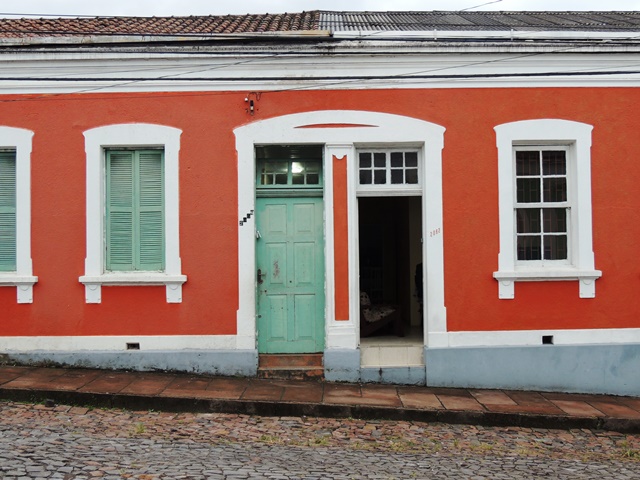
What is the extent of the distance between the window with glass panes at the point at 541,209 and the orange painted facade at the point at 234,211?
393 millimetres

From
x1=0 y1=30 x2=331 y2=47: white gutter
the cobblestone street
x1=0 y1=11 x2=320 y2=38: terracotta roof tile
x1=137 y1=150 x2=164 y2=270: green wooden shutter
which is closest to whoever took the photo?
the cobblestone street

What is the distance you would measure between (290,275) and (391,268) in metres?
3.64

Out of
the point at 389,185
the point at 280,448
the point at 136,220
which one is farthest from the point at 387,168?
the point at 280,448

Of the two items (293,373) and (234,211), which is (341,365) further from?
(234,211)

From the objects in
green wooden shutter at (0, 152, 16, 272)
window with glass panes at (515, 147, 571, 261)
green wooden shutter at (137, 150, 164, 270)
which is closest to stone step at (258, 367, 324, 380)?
green wooden shutter at (137, 150, 164, 270)

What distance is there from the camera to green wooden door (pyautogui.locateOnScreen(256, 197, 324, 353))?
851 cm

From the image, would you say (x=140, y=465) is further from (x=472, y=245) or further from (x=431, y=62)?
(x=431, y=62)

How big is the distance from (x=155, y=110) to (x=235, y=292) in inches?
101

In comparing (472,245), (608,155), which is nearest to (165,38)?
(472,245)

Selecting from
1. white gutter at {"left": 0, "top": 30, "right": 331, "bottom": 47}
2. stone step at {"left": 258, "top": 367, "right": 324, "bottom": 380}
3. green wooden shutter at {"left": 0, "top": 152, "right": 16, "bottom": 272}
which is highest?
white gutter at {"left": 0, "top": 30, "right": 331, "bottom": 47}

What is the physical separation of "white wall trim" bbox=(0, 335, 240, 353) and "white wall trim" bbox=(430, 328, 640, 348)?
2.74m

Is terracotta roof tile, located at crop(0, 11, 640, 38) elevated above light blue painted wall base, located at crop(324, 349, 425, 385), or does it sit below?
above

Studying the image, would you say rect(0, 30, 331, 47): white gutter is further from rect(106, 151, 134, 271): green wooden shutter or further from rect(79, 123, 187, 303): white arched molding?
rect(106, 151, 134, 271): green wooden shutter

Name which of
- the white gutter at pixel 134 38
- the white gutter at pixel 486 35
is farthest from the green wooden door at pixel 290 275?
the white gutter at pixel 486 35
